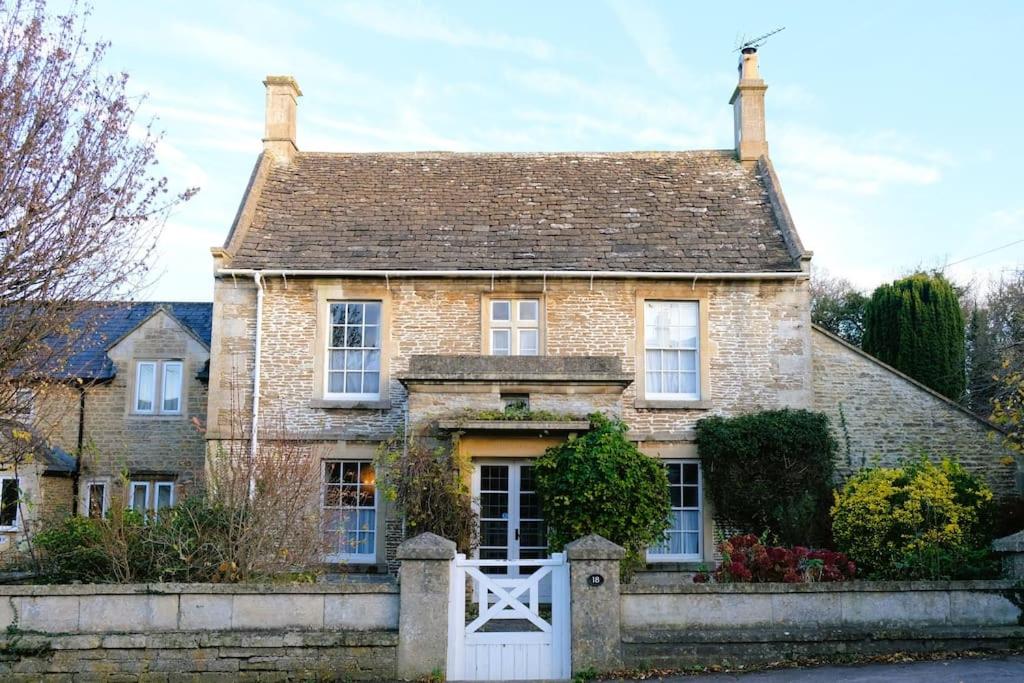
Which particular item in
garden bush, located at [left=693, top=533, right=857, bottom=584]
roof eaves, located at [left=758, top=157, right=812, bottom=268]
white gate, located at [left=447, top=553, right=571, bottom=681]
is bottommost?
white gate, located at [left=447, top=553, right=571, bottom=681]

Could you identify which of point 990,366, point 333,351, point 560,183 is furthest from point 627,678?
point 990,366

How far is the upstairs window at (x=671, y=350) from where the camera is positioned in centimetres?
1880

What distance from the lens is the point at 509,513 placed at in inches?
662

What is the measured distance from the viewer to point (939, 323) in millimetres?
26844

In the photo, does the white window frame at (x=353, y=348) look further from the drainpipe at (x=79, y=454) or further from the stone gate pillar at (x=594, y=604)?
the stone gate pillar at (x=594, y=604)

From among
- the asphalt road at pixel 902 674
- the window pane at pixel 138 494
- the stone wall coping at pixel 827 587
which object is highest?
the window pane at pixel 138 494

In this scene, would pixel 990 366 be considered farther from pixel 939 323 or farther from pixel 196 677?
pixel 196 677

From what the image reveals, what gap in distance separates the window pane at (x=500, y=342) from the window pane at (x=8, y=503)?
12273mm

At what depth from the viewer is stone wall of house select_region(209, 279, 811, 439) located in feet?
60.7

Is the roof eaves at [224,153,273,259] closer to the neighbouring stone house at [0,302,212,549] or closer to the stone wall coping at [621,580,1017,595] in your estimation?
the neighbouring stone house at [0,302,212,549]

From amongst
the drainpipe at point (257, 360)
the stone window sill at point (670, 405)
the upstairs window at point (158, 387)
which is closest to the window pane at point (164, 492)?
the upstairs window at point (158, 387)

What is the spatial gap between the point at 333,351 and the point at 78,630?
917 centimetres

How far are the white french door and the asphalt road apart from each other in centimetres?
658

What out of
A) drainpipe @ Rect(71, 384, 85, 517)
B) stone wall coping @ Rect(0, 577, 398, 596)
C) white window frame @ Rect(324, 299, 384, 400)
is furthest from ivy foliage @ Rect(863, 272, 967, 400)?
drainpipe @ Rect(71, 384, 85, 517)
